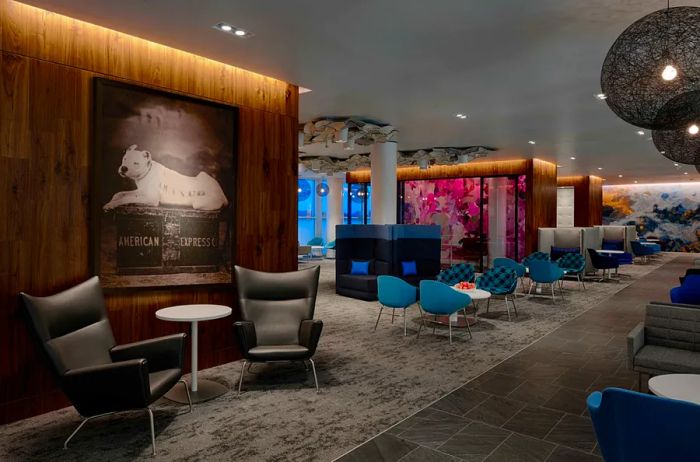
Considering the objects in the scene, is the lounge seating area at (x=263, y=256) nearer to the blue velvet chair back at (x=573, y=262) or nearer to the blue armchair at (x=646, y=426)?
the blue armchair at (x=646, y=426)

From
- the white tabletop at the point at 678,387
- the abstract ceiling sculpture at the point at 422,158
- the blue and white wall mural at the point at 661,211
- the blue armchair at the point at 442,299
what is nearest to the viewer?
the white tabletop at the point at 678,387

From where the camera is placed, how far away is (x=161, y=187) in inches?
188

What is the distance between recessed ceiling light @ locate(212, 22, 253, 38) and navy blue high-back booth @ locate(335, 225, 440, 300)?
19.1ft

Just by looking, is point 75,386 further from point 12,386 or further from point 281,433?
point 281,433

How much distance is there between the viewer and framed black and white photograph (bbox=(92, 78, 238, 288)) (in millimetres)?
4383

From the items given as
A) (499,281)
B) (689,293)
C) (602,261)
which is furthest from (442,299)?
(602,261)

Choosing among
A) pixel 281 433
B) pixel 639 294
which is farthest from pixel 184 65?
pixel 639 294

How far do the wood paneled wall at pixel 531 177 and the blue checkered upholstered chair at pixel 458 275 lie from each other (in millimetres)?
6241

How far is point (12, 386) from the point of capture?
379cm

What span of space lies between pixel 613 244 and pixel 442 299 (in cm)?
1425

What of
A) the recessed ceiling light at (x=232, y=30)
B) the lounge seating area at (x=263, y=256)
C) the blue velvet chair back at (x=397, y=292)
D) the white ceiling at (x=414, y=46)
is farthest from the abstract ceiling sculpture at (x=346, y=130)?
the recessed ceiling light at (x=232, y=30)

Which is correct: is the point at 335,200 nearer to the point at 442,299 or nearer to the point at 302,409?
the point at 442,299

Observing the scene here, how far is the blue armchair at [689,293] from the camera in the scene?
19.2 ft

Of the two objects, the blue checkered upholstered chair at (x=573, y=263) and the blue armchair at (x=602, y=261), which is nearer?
the blue checkered upholstered chair at (x=573, y=263)
